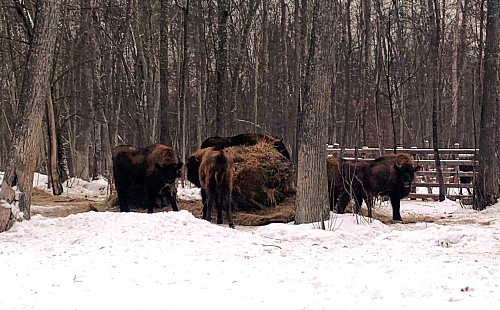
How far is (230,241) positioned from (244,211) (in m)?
4.23

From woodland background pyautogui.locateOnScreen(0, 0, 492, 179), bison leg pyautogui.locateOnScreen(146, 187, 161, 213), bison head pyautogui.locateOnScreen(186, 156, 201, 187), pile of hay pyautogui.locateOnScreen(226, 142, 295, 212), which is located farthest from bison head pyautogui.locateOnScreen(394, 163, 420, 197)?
bison leg pyautogui.locateOnScreen(146, 187, 161, 213)

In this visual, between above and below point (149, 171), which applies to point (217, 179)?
below

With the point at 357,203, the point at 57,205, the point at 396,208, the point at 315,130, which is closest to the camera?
the point at 315,130

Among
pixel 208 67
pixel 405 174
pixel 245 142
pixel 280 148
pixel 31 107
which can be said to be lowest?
pixel 405 174

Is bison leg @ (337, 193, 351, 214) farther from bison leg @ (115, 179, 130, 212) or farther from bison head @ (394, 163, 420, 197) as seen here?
bison leg @ (115, 179, 130, 212)

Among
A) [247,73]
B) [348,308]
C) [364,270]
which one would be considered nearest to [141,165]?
[364,270]

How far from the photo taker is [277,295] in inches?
216

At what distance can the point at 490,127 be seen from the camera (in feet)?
45.9

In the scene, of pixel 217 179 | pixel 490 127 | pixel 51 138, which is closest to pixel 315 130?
pixel 217 179

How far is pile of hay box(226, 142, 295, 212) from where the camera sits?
12820 millimetres

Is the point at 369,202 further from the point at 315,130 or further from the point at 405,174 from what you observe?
the point at 315,130

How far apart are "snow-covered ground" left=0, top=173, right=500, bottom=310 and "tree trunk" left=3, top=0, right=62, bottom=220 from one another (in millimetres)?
804

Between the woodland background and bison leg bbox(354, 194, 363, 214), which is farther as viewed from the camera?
the woodland background

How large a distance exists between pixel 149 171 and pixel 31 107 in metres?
3.52
